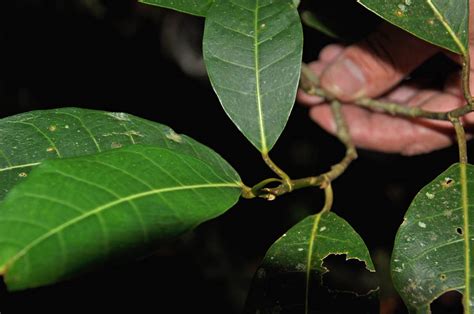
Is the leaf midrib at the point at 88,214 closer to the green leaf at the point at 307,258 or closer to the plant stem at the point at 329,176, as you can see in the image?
the plant stem at the point at 329,176

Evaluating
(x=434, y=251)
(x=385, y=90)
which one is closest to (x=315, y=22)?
(x=385, y=90)

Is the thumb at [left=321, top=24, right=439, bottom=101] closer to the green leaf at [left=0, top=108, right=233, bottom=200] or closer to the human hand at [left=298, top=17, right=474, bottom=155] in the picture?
the human hand at [left=298, top=17, right=474, bottom=155]

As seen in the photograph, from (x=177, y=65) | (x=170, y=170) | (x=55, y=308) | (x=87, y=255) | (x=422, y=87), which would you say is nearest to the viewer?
(x=87, y=255)

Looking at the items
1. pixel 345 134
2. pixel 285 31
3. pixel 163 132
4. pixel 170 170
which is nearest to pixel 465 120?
pixel 345 134

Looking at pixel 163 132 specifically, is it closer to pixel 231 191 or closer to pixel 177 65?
pixel 231 191

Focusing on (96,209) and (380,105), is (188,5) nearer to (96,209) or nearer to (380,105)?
(96,209)

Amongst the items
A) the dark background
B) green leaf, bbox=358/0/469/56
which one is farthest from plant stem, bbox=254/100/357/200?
the dark background
